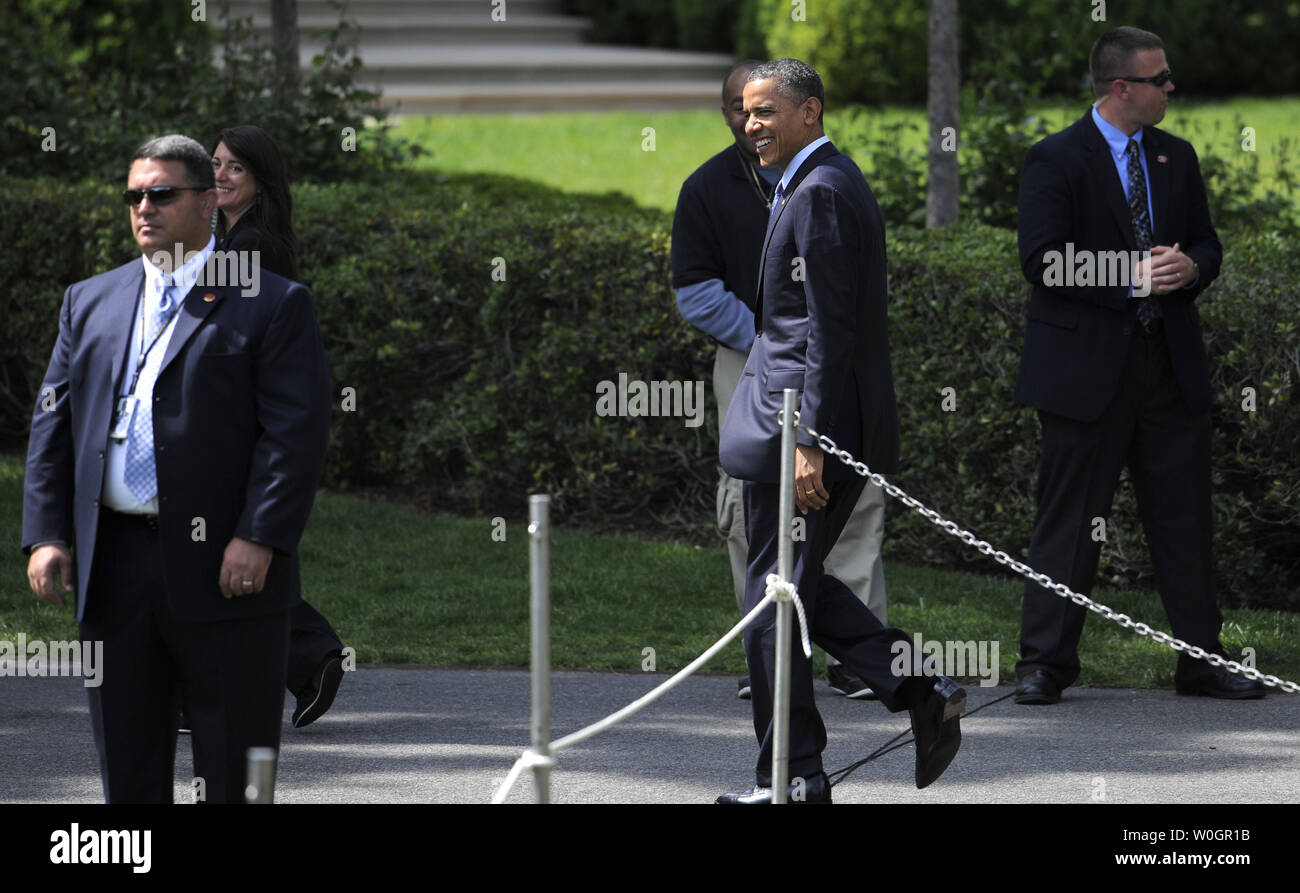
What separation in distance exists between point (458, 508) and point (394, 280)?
121 centimetres

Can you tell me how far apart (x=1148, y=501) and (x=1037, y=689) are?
2.65 feet

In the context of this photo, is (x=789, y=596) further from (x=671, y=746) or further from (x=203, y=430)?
(x=203, y=430)

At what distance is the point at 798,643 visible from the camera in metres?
5.37

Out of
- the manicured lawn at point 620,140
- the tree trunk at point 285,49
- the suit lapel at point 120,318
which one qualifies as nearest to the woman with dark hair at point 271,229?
the suit lapel at point 120,318

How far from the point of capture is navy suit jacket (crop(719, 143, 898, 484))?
5.01 m

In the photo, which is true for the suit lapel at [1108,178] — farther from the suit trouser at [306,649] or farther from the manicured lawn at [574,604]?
the suit trouser at [306,649]

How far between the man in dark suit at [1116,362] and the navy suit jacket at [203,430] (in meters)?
3.03

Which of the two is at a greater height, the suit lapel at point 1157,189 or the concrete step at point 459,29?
the concrete step at point 459,29

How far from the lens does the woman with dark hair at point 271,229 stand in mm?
5941

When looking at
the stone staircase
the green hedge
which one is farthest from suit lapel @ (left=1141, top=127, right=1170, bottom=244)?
the stone staircase

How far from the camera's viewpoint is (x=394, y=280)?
930 centimetres

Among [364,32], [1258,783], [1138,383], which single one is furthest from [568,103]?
[1258,783]

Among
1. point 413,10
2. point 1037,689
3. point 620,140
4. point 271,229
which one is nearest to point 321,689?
point 271,229
